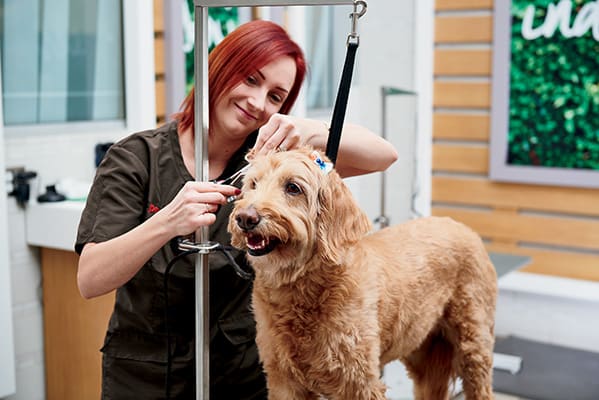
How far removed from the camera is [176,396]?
1524 millimetres

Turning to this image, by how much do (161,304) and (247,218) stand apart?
0.55 meters

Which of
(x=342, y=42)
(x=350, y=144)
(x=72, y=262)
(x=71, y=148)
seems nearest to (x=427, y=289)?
(x=350, y=144)

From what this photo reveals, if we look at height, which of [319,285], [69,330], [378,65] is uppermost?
[378,65]

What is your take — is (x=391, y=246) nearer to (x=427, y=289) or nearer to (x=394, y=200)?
(x=427, y=289)

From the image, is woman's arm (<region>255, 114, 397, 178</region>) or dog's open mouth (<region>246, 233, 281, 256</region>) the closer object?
dog's open mouth (<region>246, 233, 281, 256</region>)

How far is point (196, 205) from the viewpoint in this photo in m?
1.05

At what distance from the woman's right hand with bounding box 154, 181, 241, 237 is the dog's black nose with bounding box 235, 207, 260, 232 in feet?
0.19

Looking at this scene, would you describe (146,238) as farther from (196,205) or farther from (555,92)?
(555,92)

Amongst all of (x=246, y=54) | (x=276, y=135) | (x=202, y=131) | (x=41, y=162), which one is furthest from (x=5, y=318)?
(x=202, y=131)

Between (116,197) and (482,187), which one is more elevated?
(116,197)

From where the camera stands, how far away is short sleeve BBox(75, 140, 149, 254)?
1.36m

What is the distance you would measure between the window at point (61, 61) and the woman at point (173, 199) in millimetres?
1205

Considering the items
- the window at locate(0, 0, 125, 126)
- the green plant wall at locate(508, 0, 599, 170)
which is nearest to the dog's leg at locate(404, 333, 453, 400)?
the window at locate(0, 0, 125, 126)

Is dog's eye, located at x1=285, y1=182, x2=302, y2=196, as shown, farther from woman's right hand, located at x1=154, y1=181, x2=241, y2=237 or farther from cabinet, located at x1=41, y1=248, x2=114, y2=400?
cabinet, located at x1=41, y1=248, x2=114, y2=400
